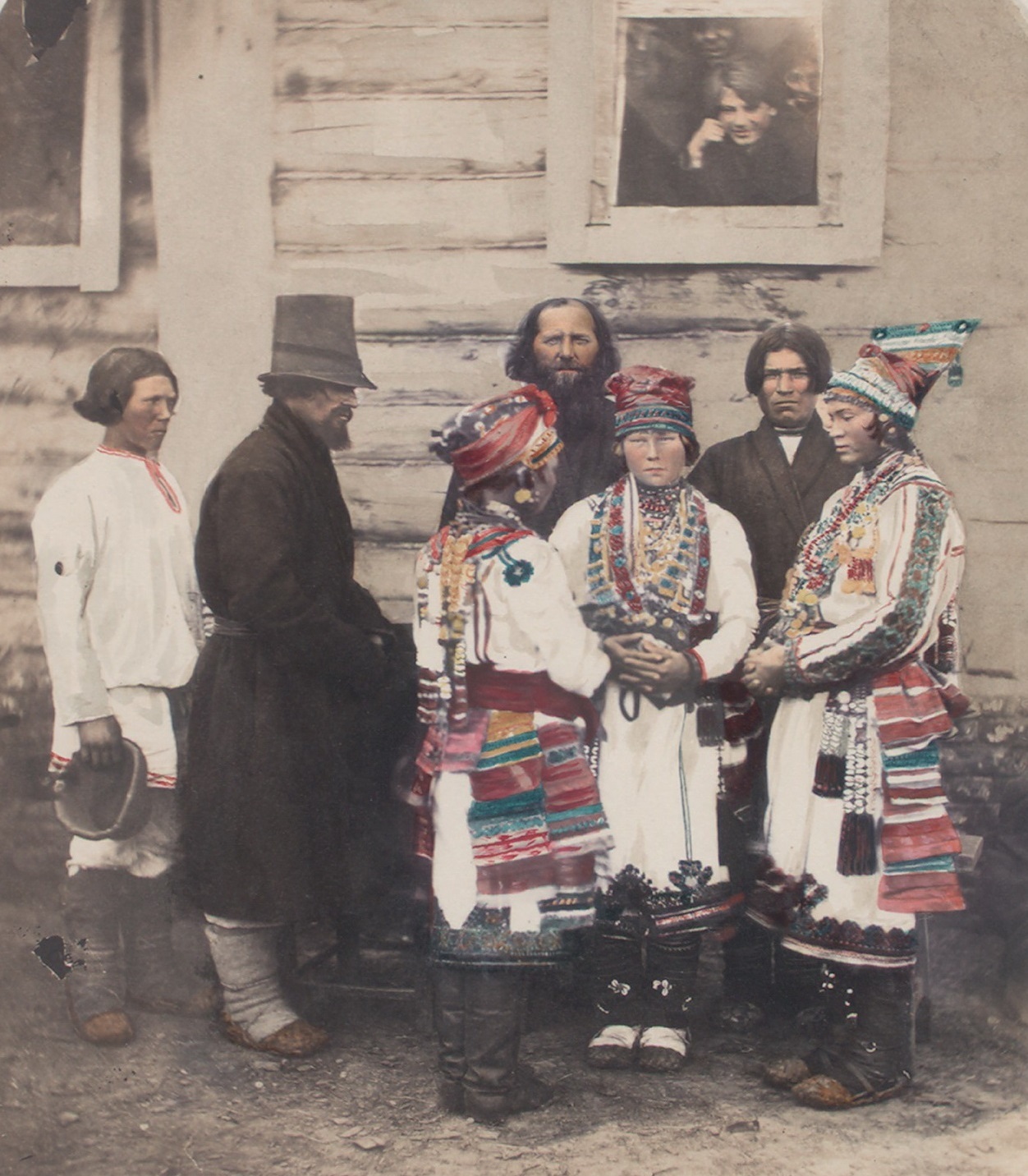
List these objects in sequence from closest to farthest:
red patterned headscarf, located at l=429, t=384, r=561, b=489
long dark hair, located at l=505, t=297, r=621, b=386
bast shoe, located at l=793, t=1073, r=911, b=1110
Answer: red patterned headscarf, located at l=429, t=384, r=561, b=489 < bast shoe, located at l=793, t=1073, r=911, b=1110 < long dark hair, located at l=505, t=297, r=621, b=386

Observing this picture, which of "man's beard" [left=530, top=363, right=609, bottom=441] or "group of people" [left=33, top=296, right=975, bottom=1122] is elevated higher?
"man's beard" [left=530, top=363, right=609, bottom=441]

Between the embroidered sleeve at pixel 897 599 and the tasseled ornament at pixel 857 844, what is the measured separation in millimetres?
324

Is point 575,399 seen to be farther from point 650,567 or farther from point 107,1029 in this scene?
point 107,1029

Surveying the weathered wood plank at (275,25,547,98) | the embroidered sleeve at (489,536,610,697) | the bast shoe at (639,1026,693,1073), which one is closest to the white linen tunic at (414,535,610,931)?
the embroidered sleeve at (489,536,610,697)

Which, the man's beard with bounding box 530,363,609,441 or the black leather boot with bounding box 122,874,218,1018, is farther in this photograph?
the black leather boot with bounding box 122,874,218,1018

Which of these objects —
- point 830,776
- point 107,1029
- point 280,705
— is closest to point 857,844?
point 830,776

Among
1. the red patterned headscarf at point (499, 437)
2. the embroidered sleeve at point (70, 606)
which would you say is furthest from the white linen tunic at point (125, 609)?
the red patterned headscarf at point (499, 437)

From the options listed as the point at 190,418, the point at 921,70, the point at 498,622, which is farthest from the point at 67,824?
the point at 921,70

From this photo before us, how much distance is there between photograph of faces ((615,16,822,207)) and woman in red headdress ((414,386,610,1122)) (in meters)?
0.80

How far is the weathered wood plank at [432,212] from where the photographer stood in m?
2.91

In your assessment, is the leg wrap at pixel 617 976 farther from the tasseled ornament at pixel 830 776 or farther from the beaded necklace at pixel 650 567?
the beaded necklace at pixel 650 567

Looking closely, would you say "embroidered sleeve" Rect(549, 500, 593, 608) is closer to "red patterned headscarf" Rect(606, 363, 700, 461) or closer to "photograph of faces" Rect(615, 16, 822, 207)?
"red patterned headscarf" Rect(606, 363, 700, 461)

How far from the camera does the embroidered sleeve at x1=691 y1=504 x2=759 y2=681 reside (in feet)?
8.78

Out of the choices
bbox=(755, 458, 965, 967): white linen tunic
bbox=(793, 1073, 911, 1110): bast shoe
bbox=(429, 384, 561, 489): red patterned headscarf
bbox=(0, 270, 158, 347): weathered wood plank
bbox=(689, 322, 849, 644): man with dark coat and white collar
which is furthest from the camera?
bbox=(0, 270, 158, 347): weathered wood plank
